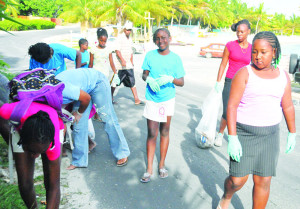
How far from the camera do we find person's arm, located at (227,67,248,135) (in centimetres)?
238

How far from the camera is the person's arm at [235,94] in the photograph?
2.38 meters

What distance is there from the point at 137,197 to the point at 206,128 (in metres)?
1.62

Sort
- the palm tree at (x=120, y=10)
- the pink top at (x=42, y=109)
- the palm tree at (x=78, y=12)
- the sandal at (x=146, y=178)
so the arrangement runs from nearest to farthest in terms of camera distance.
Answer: the pink top at (x=42, y=109), the sandal at (x=146, y=178), the palm tree at (x=120, y=10), the palm tree at (x=78, y=12)

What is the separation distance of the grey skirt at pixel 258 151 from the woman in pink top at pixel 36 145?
1579 millimetres

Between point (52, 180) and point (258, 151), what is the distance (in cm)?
178

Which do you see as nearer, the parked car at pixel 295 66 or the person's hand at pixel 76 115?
the person's hand at pixel 76 115

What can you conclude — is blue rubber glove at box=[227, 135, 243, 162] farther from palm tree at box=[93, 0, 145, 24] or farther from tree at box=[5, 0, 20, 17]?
palm tree at box=[93, 0, 145, 24]

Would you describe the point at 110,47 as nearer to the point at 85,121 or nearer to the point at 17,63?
the point at 85,121

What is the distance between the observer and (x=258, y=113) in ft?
7.85

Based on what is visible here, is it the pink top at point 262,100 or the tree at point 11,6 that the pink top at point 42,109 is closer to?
the tree at point 11,6

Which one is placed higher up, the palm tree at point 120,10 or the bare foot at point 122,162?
the palm tree at point 120,10

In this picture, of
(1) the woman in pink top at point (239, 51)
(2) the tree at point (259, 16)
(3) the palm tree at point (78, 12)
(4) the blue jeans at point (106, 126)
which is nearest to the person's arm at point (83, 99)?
(4) the blue jeans at point (106, 126)

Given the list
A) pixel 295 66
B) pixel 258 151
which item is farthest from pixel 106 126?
pixel 295 66

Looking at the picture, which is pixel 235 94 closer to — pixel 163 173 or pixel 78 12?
pixel 163 173
